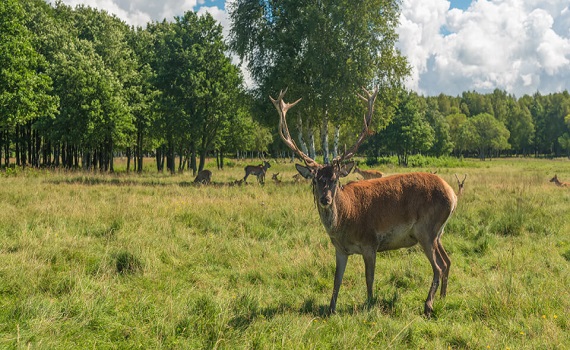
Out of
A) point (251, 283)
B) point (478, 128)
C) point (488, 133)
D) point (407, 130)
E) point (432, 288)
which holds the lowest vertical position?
point (251, 283)

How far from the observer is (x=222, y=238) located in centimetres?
827

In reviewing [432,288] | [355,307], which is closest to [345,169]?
[355,307]

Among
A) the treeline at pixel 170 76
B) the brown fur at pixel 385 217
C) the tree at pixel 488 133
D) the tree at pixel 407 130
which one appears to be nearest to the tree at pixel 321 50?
the treeline at pixel 170 76

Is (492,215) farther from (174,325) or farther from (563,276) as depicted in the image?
(174,325)

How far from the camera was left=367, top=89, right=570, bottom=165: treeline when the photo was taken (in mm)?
48656

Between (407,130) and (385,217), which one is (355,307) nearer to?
(385,217)

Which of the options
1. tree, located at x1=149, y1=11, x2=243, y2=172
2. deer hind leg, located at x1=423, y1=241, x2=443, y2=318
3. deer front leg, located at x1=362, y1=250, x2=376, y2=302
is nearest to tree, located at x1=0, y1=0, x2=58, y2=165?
tree, located at x1=149, y1=11, x2=243, y2=172

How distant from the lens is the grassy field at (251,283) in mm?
3988

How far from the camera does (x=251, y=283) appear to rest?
19.8ft

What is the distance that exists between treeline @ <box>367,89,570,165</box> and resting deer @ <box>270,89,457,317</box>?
1722 inches

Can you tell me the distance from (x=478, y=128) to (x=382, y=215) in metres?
78.3

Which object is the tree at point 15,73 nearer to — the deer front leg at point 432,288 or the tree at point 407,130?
the deer front leg at point 432,288

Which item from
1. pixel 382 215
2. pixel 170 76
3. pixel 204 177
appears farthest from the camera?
pixel 170 76

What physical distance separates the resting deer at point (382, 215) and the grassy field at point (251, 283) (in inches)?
21.5
